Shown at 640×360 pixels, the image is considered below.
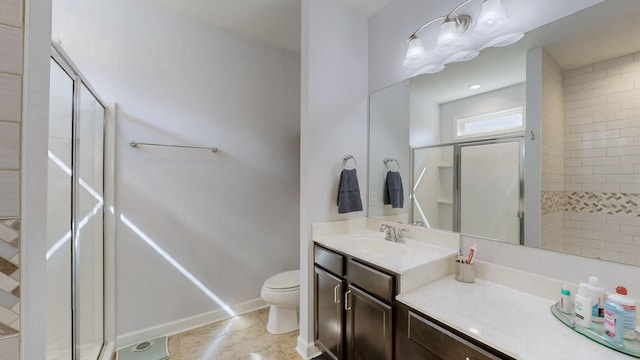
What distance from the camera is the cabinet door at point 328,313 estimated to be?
156 cm

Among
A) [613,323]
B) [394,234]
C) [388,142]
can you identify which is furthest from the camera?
[388,142]

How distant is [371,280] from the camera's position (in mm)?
1345

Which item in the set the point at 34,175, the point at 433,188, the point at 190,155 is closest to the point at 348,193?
the point at 433,188

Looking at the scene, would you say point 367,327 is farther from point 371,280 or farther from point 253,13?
point 253,13

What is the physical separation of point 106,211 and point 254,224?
114 cm

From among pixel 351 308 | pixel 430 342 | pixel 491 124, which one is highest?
pixel 491 124

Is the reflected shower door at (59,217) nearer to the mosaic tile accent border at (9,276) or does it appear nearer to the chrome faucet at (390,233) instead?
the mosaic tile accent border at (9,276)

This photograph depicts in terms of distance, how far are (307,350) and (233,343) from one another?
2.02ft

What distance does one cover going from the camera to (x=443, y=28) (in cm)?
153

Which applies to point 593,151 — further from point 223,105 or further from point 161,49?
point 161,49

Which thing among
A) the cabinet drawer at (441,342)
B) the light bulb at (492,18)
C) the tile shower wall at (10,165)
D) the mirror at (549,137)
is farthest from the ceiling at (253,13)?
the cabinet drawer at (441,342)

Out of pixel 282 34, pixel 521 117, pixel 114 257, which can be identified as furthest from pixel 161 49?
pixel 521 117

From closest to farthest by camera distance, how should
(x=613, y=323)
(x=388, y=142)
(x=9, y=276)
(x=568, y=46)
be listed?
(x=9, y=276) → (x=613, y=323) → (x=568, y=46) → (x=388, y=142)

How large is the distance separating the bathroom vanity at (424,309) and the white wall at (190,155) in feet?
3.10
